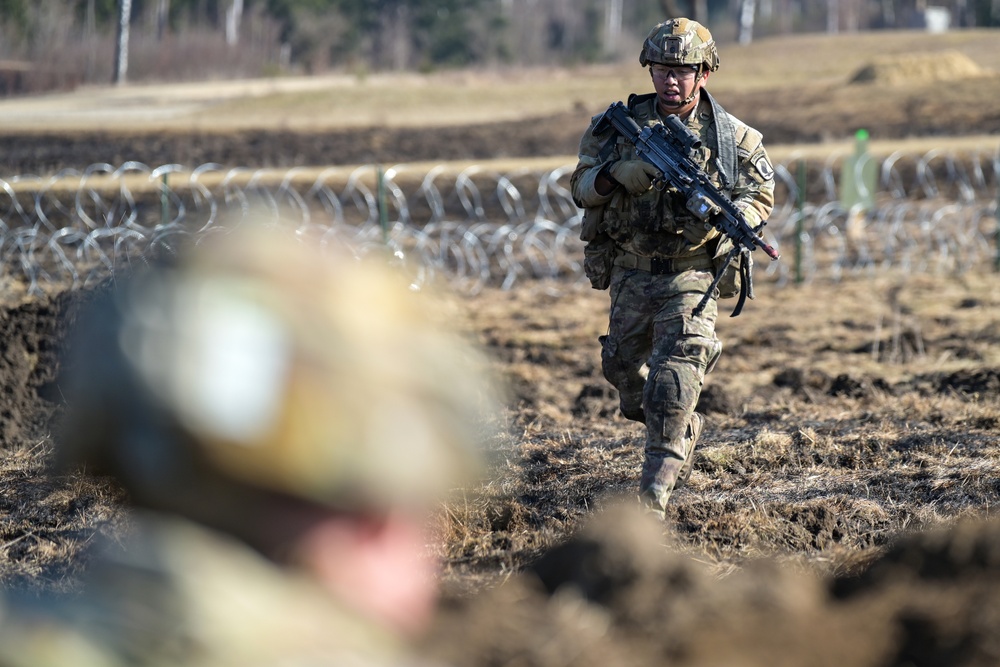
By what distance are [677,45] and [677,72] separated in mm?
128

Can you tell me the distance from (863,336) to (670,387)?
5.29m

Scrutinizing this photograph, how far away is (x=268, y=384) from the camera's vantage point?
5.54 feet

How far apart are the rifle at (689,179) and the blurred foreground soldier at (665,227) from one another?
0.05 metres

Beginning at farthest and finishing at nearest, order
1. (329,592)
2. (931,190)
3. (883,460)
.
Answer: (931,190), (883,460), (329,592)

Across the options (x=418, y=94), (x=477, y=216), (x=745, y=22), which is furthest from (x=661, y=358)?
(x=745, y=22)

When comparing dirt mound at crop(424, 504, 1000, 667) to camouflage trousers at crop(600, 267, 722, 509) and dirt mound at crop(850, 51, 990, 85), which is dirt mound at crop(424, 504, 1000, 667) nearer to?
camouflage trousers at crop(600, 267, 722, 509)

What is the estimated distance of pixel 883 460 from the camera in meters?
5.62

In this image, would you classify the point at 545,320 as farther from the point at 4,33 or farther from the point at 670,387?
the point at 4,33

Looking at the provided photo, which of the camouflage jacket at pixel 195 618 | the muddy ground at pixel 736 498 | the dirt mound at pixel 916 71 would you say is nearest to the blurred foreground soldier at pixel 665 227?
the muddy ground at pixel 736 498

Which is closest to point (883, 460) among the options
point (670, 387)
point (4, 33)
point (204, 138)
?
point (670, 387)

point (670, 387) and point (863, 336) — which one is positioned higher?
point (670, 387)

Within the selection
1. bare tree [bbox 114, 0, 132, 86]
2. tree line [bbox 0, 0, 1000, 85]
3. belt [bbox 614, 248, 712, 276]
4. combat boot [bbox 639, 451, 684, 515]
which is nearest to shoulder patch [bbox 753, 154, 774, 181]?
belt [bbox 614, 248, 712, 276]

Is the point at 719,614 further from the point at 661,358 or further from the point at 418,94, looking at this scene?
the point at 418,94

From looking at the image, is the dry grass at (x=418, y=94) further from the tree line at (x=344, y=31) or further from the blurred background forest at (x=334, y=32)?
the tree line at (x=344, y=31)
